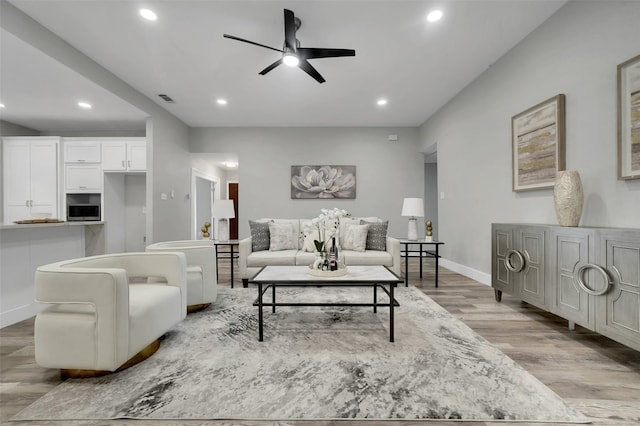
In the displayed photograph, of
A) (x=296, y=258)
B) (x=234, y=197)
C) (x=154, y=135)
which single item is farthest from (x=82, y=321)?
(x=234, y=197)

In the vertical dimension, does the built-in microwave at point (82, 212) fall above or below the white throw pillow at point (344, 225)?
above

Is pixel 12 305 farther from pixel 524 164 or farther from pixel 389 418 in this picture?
pixel 524 164

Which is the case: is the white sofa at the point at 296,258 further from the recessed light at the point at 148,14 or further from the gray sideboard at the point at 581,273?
the recessed light at the point at 148,14

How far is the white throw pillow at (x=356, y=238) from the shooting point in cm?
396

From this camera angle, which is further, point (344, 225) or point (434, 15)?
point (344, 225)

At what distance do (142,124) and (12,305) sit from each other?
371 cm

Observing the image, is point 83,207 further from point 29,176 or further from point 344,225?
point 344,225

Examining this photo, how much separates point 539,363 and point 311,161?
5014mm

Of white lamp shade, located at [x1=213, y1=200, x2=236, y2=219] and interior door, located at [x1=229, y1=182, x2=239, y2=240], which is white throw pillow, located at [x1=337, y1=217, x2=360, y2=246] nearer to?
white lamp shade, located at [x1=213, y1=200, x2=236, y2=219]

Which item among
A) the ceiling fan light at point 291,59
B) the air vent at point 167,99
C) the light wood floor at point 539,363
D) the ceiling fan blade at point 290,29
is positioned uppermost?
the air vent at point 167,99

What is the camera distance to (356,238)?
3.98 metres

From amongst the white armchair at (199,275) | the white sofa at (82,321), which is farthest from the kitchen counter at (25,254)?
the white sofa at (82,321)

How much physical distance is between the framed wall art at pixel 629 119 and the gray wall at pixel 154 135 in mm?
5088

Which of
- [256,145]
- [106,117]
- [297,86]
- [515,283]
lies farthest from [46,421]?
[256,145]
